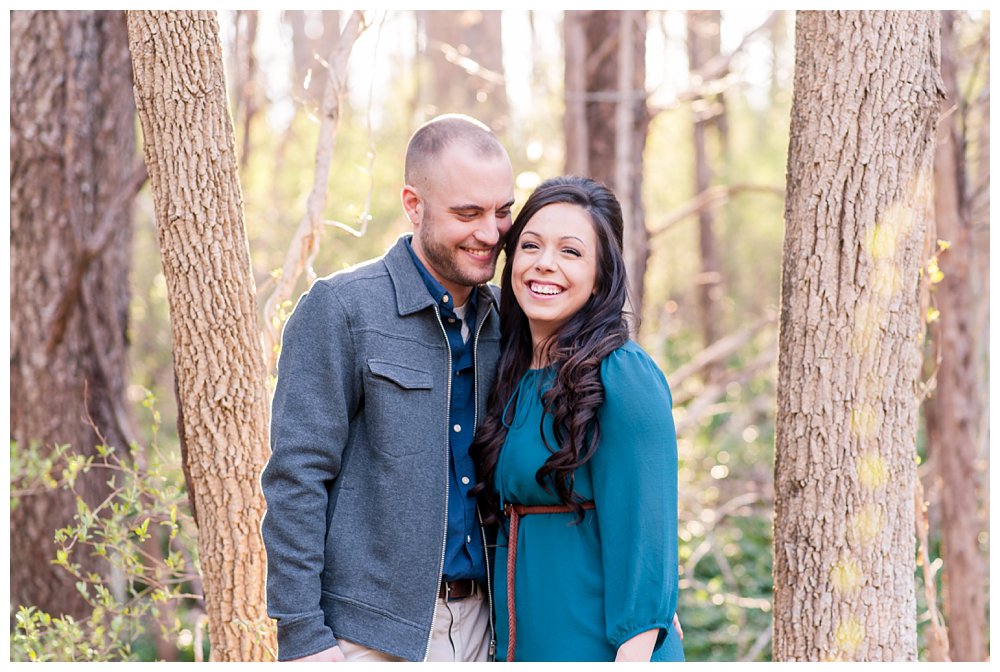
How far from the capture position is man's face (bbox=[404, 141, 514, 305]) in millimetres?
2857

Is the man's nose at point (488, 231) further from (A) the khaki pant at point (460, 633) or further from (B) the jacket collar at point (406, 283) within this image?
(A) the khaki pant at point (460, 633)

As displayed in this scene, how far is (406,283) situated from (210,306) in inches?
34.6

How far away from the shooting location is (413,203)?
2953mm

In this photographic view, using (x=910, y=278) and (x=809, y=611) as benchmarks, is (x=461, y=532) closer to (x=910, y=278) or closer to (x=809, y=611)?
(x=809, y=611)

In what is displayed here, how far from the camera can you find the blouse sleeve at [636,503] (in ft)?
8.27

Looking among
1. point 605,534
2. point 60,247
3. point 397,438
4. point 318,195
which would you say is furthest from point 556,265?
point 60,247

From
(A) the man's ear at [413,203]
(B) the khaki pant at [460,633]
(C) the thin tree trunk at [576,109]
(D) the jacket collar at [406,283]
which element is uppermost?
(C) the thin tree trunk at [576,109]

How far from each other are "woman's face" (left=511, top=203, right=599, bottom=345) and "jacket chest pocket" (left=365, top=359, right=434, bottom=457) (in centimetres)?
42

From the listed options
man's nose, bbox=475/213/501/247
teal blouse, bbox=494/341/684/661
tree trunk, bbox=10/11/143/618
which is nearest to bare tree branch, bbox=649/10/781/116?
tree trunk, bbox=10/11/143/618

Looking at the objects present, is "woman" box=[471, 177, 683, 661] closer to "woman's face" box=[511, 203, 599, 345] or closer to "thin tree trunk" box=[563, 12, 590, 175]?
"woman's face" box=[511, 203, 599, 345]

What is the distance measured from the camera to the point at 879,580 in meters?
3.26

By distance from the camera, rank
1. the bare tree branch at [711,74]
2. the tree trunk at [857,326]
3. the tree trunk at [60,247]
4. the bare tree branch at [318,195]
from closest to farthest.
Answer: the tree trunk at [857,326] < the bare tree branch at [318,195] < the tree trunk at [60,247] < the bare tree branch at [711,74]

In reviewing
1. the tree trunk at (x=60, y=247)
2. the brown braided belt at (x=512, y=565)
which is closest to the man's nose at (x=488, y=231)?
the brown braided belt at (x=512, y=565)

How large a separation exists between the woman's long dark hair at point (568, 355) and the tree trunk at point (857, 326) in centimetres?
82
